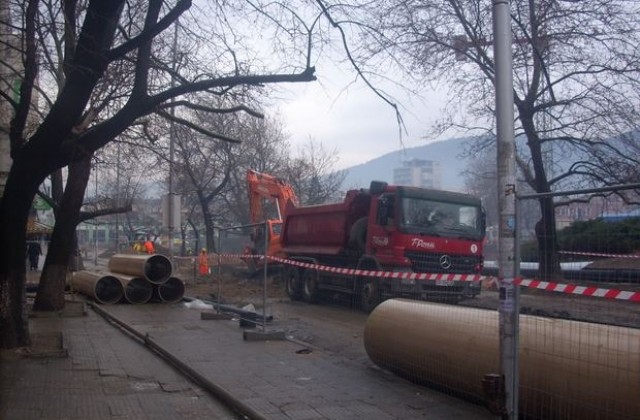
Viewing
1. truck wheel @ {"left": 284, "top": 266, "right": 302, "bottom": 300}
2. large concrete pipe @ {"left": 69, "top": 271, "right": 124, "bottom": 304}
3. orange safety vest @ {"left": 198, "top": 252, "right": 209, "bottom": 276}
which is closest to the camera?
large concrete pipe @ {"left": 69, "top": 271, "right": 124, "bottom": 304}

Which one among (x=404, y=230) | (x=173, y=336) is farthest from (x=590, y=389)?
(x=404, y=230)

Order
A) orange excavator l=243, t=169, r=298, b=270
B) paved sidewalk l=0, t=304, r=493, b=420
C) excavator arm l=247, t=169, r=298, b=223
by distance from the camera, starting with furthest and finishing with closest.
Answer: excavator arm l=247, t=169, r=298, b=223 < orange excavator l=243, t=169, r=298, b=270 < paved sidewalk l=0, t=304, r=493, b=420

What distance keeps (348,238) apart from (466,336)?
1049 centimetres

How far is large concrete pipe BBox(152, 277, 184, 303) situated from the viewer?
18.1 m

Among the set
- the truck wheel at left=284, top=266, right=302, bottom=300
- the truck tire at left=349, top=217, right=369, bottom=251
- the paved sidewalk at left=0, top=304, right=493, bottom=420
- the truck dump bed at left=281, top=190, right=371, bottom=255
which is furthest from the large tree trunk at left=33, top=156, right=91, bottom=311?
the truck wheel at left=284, top=266, right=302, bottom=300

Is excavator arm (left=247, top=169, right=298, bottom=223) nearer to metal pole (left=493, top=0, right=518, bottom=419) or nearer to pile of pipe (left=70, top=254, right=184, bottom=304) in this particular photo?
pile of pipe (left=70, top=254, right=184, bottom=304)

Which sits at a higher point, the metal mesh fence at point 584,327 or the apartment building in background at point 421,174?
the apartment building in background at point 421,174

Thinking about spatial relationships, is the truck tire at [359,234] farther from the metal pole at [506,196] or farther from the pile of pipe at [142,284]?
the metal pole at [506,196]

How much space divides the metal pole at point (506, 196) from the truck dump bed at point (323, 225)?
37.3 ft

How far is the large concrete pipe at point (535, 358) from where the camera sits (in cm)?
546

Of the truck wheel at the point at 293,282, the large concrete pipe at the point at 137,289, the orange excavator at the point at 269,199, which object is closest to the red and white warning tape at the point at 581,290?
the large concrete pipe at the point at 137,289

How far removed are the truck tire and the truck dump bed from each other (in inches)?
8.7

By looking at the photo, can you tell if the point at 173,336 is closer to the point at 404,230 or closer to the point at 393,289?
the point at 393,289

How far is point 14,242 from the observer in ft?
32.6
